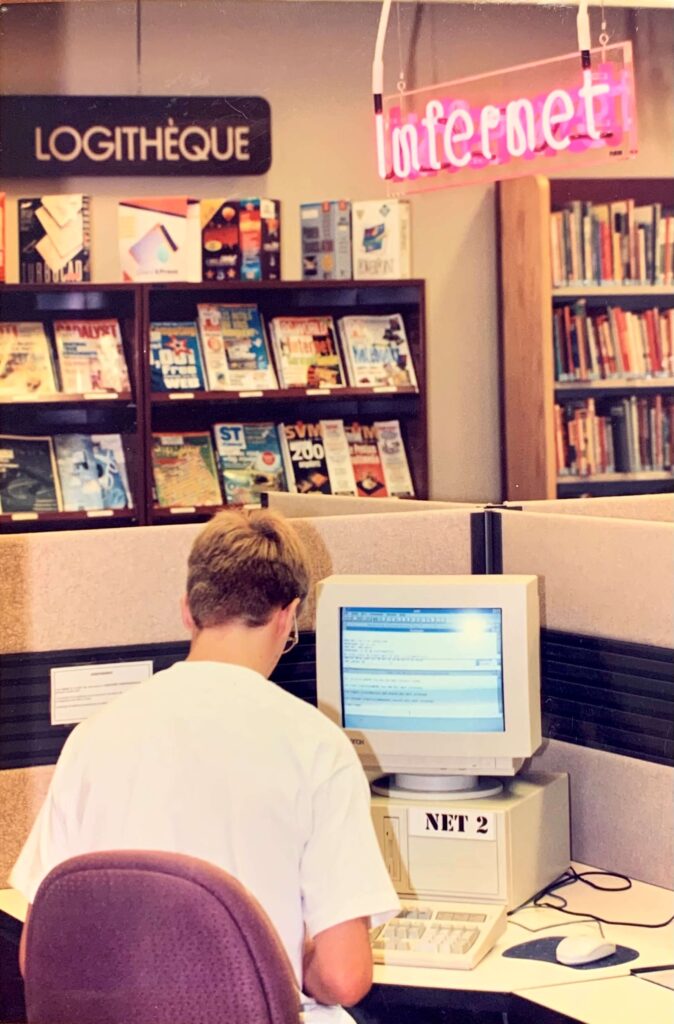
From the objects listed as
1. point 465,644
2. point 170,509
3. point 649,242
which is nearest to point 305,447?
point 170,509

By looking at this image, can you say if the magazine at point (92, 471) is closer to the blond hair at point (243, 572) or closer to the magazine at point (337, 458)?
the magazine at point (337, 458)

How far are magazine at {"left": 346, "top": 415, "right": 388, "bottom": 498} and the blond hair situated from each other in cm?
271

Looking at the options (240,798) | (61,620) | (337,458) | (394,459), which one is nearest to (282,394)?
(337,458)

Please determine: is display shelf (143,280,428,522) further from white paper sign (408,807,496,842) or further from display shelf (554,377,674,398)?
white paper sign (408,807,496,842)

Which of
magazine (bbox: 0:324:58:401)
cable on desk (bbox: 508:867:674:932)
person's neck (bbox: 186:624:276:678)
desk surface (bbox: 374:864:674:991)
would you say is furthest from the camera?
magazine (bbox: 0:324:58:401)

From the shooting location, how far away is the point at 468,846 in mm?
2020

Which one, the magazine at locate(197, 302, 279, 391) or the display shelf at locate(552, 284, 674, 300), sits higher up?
the display shelf at locate(552, 284, 674, 300)

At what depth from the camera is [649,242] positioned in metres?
4.67

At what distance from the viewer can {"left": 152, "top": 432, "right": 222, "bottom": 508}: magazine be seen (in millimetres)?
4246

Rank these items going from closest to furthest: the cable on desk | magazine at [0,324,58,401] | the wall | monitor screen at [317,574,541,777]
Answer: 1. the cable on desk
2. monitor screen at [317,574,541,777]
3. magazine at [0,324,58,401]
4. the wall

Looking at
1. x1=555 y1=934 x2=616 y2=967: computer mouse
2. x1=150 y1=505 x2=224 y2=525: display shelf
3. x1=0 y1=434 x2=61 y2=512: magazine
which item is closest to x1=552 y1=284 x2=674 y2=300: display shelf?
x1=150 y1=505 x2=224 y2=525: display shelf

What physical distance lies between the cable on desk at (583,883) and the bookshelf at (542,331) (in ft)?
8.21

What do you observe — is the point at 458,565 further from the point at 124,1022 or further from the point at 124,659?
the point at 124,1022

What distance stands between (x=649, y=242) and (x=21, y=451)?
93.1 inches
